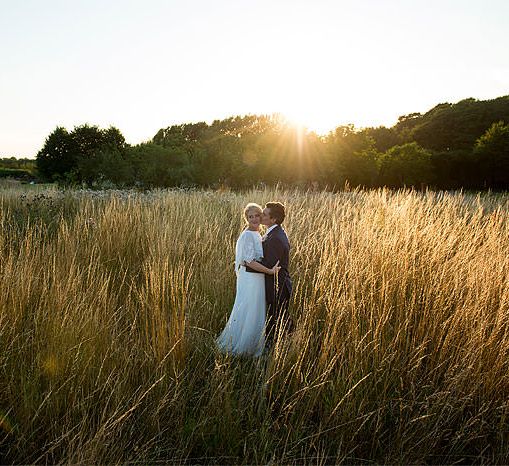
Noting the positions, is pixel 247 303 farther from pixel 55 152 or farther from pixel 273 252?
pixel 55 152

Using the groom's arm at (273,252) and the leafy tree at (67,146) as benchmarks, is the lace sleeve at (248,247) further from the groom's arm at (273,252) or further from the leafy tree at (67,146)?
the leafy tree at (67,146)

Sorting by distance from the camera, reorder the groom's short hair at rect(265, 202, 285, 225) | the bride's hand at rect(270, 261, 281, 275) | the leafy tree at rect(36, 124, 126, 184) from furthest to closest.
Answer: the leafy tree at rect(36, 124, 126, 184)
the groom's short hair at rect(265, 202, 285, 225)
the bride's hand at rect(270, 261, 281, 275)

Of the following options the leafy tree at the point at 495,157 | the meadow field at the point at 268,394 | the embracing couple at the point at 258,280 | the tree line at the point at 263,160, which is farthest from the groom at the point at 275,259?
the leafy tree at the point at 495,157

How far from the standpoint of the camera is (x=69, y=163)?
31.9 metres

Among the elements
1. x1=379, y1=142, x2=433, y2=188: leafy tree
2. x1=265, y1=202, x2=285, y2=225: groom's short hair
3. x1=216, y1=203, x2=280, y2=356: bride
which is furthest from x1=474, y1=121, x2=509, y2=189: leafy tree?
x1=216, y1=203, x2=280, y2=356: bride

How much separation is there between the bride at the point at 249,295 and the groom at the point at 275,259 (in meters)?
0.06

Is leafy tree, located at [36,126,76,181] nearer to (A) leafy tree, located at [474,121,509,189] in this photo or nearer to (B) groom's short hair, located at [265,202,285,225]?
(A) leafy tree, located at [474,121,509,189]

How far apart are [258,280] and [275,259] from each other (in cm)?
27

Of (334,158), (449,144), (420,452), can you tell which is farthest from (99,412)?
(449,144)

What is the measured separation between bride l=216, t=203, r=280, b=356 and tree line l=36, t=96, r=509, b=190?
11239 millimetres

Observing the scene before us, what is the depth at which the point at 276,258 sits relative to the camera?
3805mm

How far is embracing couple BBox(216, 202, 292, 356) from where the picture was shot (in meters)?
3.79

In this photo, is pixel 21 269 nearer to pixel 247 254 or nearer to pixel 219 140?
pixel 247 254

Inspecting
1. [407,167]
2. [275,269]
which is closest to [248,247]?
[275,269]
